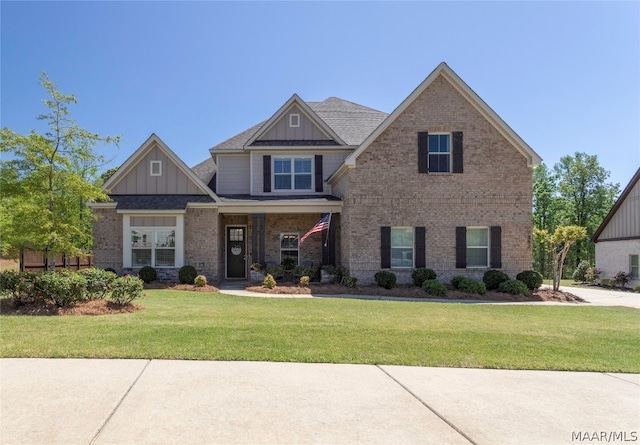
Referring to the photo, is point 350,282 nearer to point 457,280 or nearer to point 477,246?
point 457,280

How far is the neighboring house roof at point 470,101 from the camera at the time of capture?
57.4ft

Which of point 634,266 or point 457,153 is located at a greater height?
point 457,153

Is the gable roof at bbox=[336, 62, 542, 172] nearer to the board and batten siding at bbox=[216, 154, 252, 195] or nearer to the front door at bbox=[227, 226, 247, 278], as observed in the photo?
the board and batten siding at bbox=[216, 154, 252, 195]

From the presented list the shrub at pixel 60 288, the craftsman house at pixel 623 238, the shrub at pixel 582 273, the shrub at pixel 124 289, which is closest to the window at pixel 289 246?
the shrub at pixel 124 289

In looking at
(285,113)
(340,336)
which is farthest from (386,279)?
(285,113)

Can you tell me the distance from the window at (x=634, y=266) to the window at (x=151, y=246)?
22424mm

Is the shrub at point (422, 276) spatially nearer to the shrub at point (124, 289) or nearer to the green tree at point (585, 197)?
the shrub at point (124, 289)

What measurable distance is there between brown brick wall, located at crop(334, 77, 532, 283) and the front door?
6.24m

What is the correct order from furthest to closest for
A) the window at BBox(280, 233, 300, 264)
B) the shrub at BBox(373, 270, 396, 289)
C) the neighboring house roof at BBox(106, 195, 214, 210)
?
the window at BBox(280, 233, 300, 264), the neighboring house roof at BBox(106, 195, 214, 210), the shrub at BBox(373, 270, 396, 289)

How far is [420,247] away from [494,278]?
2969mm

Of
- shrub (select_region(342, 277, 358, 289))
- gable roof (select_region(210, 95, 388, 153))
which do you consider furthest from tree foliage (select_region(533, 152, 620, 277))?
shrub (select_region(342, 277, 358, 289))

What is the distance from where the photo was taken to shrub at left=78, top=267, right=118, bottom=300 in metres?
10.8

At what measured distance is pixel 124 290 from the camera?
427 inches

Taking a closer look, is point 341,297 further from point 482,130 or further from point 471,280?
point 482,130
